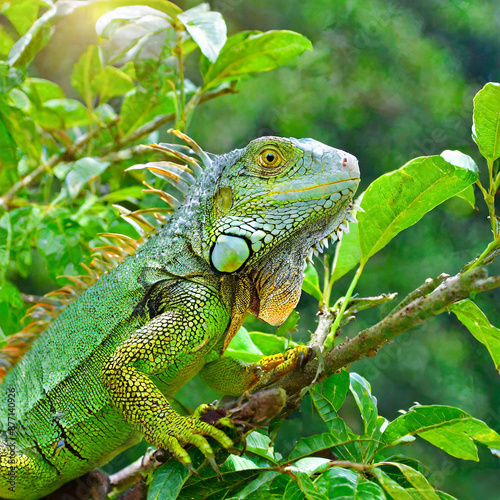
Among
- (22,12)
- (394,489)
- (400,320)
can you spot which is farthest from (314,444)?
(22,12)

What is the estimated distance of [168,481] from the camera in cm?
86

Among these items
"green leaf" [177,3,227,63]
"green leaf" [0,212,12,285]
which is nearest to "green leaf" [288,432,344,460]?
"green leaf" [177,3,227,63]

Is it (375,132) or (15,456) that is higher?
(15,456)

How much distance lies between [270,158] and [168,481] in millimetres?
621

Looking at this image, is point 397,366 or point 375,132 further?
point 375,132

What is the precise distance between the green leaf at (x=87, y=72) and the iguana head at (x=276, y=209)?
46.7 inches

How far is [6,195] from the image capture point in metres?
1.95

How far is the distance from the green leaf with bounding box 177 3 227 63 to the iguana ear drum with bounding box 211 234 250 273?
0.49 m

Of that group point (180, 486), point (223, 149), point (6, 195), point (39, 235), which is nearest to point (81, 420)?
point (180, 486)

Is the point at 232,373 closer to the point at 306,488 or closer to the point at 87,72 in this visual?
the point at 306,488

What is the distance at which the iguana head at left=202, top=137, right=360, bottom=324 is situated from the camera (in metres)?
1.02

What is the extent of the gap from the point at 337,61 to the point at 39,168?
2.01 m

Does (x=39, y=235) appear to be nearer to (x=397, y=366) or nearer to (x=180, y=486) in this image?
(x=180, y=486)

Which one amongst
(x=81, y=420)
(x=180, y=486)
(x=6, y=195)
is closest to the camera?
(x=180, y=486)
